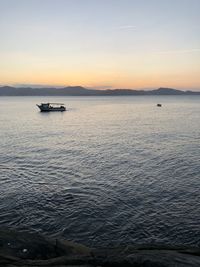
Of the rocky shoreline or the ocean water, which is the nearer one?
Answer: the rocky shoreline

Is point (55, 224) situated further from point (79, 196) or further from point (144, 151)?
point (144, 151)

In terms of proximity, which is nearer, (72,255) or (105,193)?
(72,255)

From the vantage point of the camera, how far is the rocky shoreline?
551 inches

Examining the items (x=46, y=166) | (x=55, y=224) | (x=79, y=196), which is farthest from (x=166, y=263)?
(x=46, y=166)

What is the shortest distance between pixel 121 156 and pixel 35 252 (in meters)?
37.3

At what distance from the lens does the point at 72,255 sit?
16.2 meters

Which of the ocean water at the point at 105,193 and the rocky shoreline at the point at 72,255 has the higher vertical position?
the rocky shoreline at the point at 72,255

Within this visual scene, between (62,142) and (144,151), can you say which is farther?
(62,142)

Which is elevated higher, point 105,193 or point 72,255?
point 72,255

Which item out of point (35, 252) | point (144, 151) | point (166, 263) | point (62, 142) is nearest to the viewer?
point (166, 263)

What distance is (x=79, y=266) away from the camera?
14.2 metres

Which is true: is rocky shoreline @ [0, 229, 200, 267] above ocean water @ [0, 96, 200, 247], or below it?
above

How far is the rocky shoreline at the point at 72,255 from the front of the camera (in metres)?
14.0

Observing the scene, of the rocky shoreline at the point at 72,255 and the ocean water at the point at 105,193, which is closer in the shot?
the rocky shoreline at the point at 72,255
